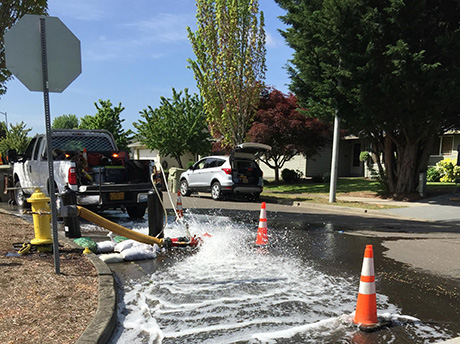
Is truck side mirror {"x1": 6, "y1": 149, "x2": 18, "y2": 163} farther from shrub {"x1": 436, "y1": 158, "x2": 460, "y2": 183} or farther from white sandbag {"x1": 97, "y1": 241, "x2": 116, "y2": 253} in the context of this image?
shrub {"x1": 436, "y1": 158, "x2": 460, "y2": 183}

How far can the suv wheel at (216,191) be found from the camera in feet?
50.1

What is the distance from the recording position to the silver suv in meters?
14.9

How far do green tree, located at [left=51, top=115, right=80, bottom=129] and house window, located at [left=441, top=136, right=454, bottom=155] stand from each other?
89484 millimetres

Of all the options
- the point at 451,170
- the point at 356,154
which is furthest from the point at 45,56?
the point at 356,154

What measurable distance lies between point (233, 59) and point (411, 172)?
968cm

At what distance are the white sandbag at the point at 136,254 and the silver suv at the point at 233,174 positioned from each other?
27.3 feet

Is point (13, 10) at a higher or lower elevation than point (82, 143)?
higher

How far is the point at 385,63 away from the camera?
13.4 metres

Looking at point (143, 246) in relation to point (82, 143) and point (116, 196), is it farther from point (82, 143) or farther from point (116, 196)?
point (82, 143)

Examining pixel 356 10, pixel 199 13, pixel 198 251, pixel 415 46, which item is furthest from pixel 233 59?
pixel 198 251

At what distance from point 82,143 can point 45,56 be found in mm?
6471

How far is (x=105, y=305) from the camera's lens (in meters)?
3.63

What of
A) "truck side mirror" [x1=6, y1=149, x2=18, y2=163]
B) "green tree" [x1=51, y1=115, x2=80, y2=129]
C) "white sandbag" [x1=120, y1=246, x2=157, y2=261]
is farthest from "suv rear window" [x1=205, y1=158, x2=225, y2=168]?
"green tree" [x1=51, y1=115, x2=80, y2=129]

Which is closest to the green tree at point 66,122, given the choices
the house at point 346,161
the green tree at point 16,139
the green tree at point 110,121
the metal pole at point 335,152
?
the green tree at point 16,139
